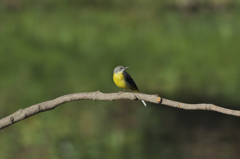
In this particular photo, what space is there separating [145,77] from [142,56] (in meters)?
0.59

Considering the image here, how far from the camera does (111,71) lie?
4.17 metres

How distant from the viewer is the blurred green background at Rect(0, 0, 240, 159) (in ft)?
9.96

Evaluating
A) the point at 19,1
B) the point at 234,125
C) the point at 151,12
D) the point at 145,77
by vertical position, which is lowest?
the point at 234,125

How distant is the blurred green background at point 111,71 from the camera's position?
3.04 metres

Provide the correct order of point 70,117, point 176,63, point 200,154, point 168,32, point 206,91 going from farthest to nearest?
point 168,32, point 176,63, point 206,91, point 70,117, point 200,154

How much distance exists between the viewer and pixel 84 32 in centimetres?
521

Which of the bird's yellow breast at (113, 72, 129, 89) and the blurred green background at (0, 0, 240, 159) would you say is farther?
the blurred green background at (0, 0, 240, 159)

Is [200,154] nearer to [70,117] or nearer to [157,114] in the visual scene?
[157,114]

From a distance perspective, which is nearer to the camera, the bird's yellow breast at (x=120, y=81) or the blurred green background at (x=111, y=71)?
the bird's yellow breast at (x=120, y=81)

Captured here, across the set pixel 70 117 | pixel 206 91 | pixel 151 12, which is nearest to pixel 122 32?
pixel 151 12

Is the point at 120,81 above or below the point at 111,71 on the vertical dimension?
below

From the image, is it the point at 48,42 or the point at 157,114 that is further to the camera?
the point at 48,42

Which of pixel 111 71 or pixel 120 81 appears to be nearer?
pixel 120 81

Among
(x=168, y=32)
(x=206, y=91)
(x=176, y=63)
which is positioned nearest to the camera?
(x=206, y=91)
